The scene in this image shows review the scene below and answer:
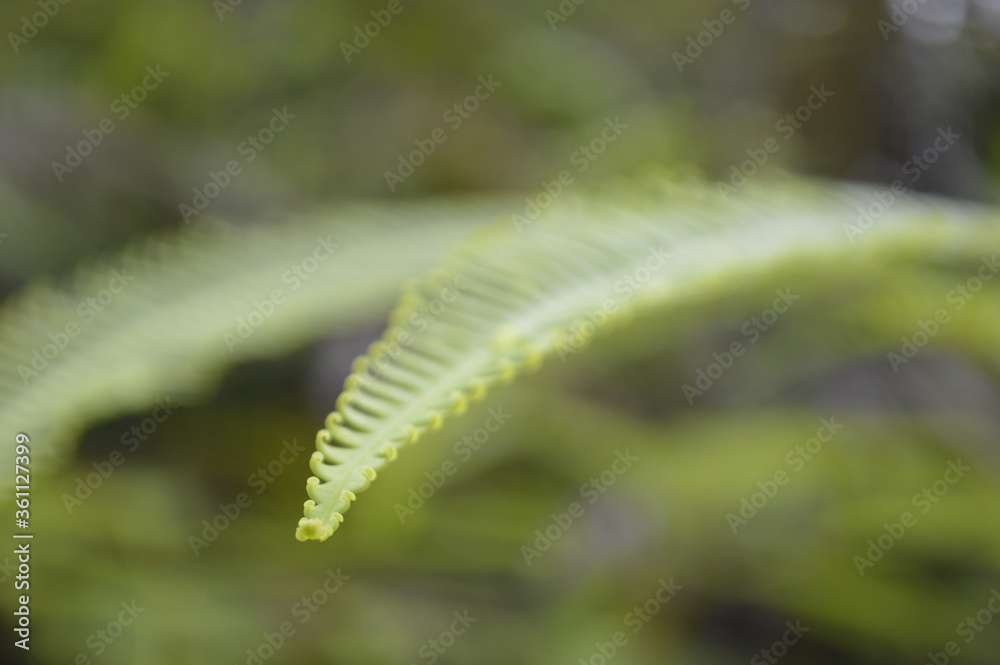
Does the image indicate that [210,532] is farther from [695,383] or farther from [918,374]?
[918,374]

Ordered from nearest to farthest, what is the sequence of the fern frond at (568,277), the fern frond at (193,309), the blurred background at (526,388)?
A: the fern frond at (568,277) → the fern frond at (193,309) → the blurred background at (526,388)

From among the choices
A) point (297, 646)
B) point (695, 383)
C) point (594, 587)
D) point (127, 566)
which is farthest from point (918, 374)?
point (127, 566)

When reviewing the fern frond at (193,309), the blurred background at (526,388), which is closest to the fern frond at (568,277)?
the fern frond at (193,309)

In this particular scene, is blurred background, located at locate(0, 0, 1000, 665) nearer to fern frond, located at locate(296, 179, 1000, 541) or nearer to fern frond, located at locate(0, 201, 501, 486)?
fern frond, located at locate(0, 201, 501, 486)

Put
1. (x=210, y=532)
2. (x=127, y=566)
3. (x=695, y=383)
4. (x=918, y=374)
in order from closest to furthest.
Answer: (x=127, y=566) < (x=210, y=532) < (x=918, y=374) < (x=695, y=383)

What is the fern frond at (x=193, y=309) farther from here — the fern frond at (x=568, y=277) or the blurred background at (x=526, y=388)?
the blurred background at (x=526, y=388)

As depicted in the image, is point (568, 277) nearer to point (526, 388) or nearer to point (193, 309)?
point (193, 309)
